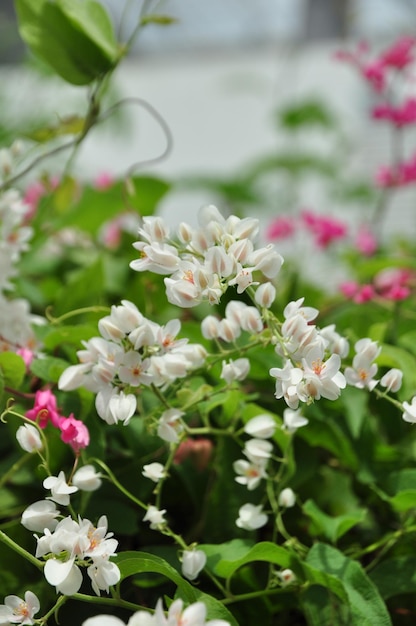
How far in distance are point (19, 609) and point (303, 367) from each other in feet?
0.46

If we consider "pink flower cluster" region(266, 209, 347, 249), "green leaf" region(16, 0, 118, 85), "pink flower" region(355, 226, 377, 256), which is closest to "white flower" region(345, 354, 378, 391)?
"green leaf" region(16, 0, 118, 85)

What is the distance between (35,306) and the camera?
609mm

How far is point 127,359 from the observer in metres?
0.33

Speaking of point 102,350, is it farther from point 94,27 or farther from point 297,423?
point 94,27

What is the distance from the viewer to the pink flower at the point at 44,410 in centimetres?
36

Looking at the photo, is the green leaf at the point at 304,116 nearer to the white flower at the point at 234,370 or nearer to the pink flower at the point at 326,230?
the pink flower at the point at 326,230

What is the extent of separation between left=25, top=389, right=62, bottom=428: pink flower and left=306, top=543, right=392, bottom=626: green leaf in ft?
0.43

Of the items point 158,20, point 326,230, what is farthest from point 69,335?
point 326,230

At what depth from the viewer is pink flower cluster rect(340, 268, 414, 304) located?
54 centimetres

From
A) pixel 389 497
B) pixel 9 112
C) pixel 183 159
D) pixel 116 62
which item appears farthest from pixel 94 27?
pixel 183 159

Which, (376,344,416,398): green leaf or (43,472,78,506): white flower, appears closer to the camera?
(43,472,78,506): white flower

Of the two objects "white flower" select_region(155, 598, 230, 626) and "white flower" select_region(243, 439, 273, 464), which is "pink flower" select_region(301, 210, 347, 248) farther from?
"white flower" select_region(155, 598, 230, 626)

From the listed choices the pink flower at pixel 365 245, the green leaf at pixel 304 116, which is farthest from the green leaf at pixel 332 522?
the green leaf at pixel 304 116

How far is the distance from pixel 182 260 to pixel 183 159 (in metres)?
4.37
